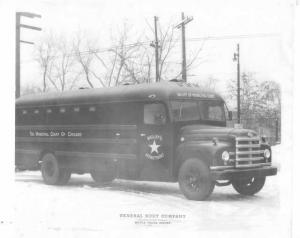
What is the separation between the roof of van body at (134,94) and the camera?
1118cm

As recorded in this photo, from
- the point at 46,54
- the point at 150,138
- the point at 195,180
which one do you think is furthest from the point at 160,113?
the point at 46,54

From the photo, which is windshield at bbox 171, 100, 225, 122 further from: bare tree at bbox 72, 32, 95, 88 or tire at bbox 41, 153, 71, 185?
tire at bbox 41, 153, 71, 185

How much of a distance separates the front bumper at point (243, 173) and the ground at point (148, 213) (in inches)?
5.2

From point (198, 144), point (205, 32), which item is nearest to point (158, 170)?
point (198, 144)

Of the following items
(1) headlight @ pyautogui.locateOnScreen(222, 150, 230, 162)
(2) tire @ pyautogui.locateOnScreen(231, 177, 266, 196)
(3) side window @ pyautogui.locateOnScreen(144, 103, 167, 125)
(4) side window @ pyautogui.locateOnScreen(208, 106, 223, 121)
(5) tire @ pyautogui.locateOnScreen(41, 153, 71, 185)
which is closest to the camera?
(1) headlight @ pyautogui.locateOnScreen(222, 150, 230, 162)

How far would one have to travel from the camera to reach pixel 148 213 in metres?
10.1

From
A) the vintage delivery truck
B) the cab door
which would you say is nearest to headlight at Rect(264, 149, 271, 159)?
the vintage delivery truck

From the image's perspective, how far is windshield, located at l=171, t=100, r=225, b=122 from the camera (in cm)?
1117

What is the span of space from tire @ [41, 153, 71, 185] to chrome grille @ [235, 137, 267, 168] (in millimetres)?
3364

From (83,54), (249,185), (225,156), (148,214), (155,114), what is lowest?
(148,214)

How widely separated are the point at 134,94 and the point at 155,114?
1.69 feet

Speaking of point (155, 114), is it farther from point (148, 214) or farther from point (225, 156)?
point (148, 214)

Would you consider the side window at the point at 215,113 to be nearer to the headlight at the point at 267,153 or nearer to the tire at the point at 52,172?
the headlight at the point at 267,153

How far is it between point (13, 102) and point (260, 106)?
398cm
